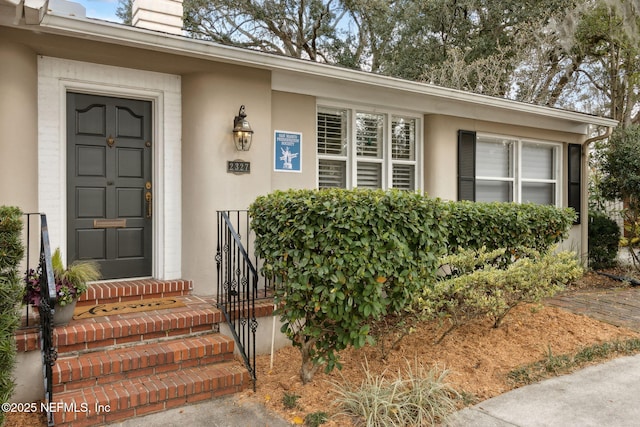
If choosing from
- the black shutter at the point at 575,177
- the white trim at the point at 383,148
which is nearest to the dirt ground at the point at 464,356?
the white trim at the point at 383,148

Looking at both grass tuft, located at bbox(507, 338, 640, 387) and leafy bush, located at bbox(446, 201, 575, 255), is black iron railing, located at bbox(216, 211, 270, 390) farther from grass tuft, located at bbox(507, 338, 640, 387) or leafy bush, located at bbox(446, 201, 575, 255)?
leafy bush, located at bbox(446, 201, 575, 255)

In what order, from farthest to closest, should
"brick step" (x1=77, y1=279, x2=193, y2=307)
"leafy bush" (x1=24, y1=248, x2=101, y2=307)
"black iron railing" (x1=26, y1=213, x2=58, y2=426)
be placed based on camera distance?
1. "brick step" (x1=77, y1=279, x2=193, y2=307)
2. "leafy bush" (x1=24, y1=248, x2=101, y2=307)
3. "black iron railing" (x1=26, y1=213, x2=58, y2=426)

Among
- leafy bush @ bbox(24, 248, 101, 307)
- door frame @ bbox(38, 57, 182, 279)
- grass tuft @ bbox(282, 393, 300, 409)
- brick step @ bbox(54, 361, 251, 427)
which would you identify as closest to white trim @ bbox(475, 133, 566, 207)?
door frame @ bbox(38, 57, 182, 279)

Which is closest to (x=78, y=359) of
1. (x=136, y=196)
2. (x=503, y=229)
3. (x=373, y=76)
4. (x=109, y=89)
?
(x=136, y=196)

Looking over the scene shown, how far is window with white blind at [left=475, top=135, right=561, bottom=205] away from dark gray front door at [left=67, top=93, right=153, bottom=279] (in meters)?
4.96

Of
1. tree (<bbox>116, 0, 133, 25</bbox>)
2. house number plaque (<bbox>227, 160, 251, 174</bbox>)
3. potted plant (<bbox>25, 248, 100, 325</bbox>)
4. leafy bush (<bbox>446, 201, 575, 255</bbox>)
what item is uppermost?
tree (<bbox>116, 0, 133, 25</bbox>)

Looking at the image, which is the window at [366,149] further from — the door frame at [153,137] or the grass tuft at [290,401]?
the grass tuft at [290,401]

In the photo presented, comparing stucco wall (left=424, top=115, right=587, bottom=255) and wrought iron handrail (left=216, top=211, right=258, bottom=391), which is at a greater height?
stucco wall (left=424, top=115, right=587, bottom=255)

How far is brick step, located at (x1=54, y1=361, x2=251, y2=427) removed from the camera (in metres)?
3.01

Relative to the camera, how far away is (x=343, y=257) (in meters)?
3.08

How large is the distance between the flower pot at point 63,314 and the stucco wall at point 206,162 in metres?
1.38

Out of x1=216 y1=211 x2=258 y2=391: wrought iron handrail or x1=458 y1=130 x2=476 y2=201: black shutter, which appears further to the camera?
x1=458 y1=130 x2=476 y2=201: black shutter

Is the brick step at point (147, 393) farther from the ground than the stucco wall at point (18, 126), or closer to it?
closer to it

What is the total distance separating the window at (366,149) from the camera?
19.7 feet
